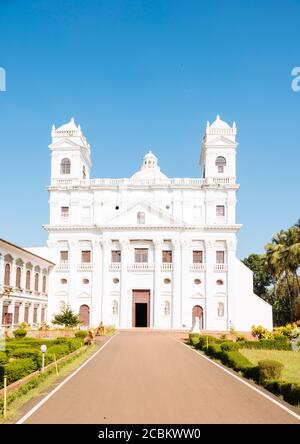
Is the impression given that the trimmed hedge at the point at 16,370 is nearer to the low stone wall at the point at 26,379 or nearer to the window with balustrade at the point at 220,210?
the low stone wall at the point at 26,379

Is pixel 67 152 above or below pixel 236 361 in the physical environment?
above

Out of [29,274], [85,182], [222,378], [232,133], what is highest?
[232,133]

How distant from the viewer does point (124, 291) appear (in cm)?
5400

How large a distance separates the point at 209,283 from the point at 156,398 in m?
41.0

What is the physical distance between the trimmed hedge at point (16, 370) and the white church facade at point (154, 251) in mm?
36039

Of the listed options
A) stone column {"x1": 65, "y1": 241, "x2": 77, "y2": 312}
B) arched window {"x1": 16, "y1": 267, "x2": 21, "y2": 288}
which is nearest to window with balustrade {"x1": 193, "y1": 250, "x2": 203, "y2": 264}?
stone column {"x1": 65, "y1": 241, "x2": 77, "y2": 312}

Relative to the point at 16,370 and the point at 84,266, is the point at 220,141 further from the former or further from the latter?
the point at 16,370

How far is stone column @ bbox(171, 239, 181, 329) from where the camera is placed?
2099 inches

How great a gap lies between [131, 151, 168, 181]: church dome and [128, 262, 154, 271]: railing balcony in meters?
10.6

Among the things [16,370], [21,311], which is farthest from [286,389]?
[21,311]
